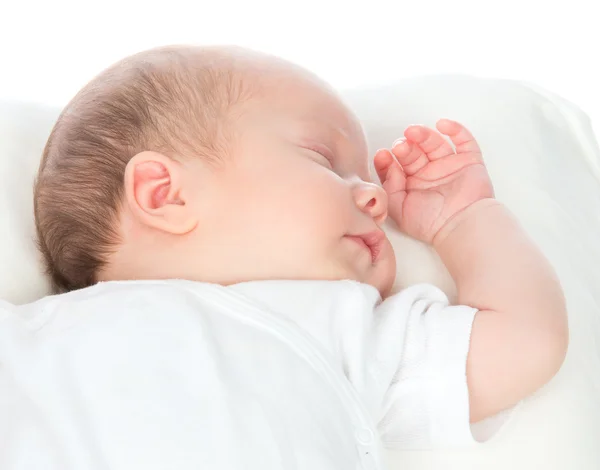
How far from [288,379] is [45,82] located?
1.32 m

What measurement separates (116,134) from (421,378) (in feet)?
1.71

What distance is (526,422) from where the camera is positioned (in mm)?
1101

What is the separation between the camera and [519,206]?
133cm

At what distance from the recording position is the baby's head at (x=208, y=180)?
1089mm

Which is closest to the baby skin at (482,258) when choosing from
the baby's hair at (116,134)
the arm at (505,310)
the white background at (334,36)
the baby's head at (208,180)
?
the arm at (505,310)

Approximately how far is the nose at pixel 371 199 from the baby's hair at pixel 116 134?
194 millimetres

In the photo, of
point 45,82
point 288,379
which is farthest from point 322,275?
point 45,82

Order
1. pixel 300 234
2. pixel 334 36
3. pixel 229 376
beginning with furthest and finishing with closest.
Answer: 1. pixel 334 36
2. pixel 300 234
3. pixel 229 376

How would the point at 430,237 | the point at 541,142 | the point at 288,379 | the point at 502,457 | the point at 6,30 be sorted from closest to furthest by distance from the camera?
1. the point at 288,379
2. the point at 502,457
3. the point at 430,237
4. the point at 541,142
5. the point at 6,30

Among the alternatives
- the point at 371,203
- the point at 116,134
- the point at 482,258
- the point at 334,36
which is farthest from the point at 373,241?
the point at 334,36

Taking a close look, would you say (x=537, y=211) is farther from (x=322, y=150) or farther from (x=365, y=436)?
(x=365, y=436)

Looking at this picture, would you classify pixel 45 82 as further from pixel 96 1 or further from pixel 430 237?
pixel 430 237

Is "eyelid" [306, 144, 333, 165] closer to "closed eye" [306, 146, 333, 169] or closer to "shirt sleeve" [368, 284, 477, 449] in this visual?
"closed eye" [306, 146, 333, 169]

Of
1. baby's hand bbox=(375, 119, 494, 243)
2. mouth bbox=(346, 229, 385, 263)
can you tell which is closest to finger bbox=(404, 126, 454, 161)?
baby's hand bbox=(375, 119, 494, 243)
